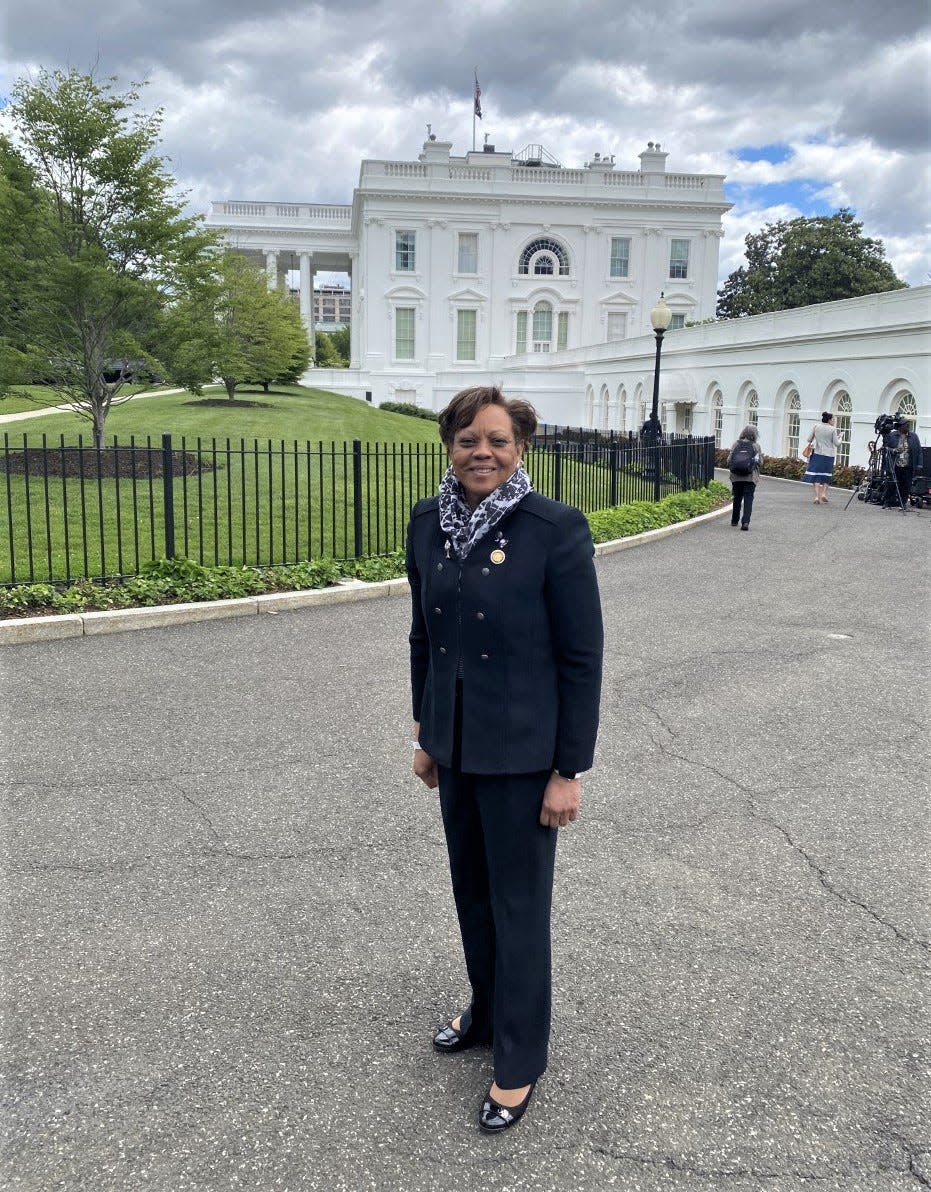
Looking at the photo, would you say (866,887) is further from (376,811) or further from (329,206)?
(329,206)

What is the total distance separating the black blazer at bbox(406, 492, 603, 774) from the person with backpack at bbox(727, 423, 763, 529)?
13.1m

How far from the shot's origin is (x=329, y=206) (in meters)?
77.9

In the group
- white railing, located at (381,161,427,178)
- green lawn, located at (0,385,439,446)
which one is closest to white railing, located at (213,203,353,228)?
white railing, located at (381,161,427,178)

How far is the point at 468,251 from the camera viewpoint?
64625 mm

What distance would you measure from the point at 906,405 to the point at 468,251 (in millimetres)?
46124

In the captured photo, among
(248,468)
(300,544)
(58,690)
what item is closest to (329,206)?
(248,468)

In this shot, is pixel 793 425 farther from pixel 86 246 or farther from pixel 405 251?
pixel 405 251

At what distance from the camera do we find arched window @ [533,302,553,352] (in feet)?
218

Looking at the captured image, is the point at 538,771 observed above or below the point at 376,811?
above

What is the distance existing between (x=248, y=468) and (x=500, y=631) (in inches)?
682

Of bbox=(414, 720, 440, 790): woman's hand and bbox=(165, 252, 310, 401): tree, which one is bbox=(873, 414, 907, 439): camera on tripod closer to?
bbox=(165, 252, 310, 401): tree

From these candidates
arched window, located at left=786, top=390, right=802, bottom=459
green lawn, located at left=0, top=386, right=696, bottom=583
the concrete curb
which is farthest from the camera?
arched window, located at left=786, top=390, right=802, bottom=459

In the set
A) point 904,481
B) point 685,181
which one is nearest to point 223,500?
point 904,481

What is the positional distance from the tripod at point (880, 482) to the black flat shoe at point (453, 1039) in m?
17.9
